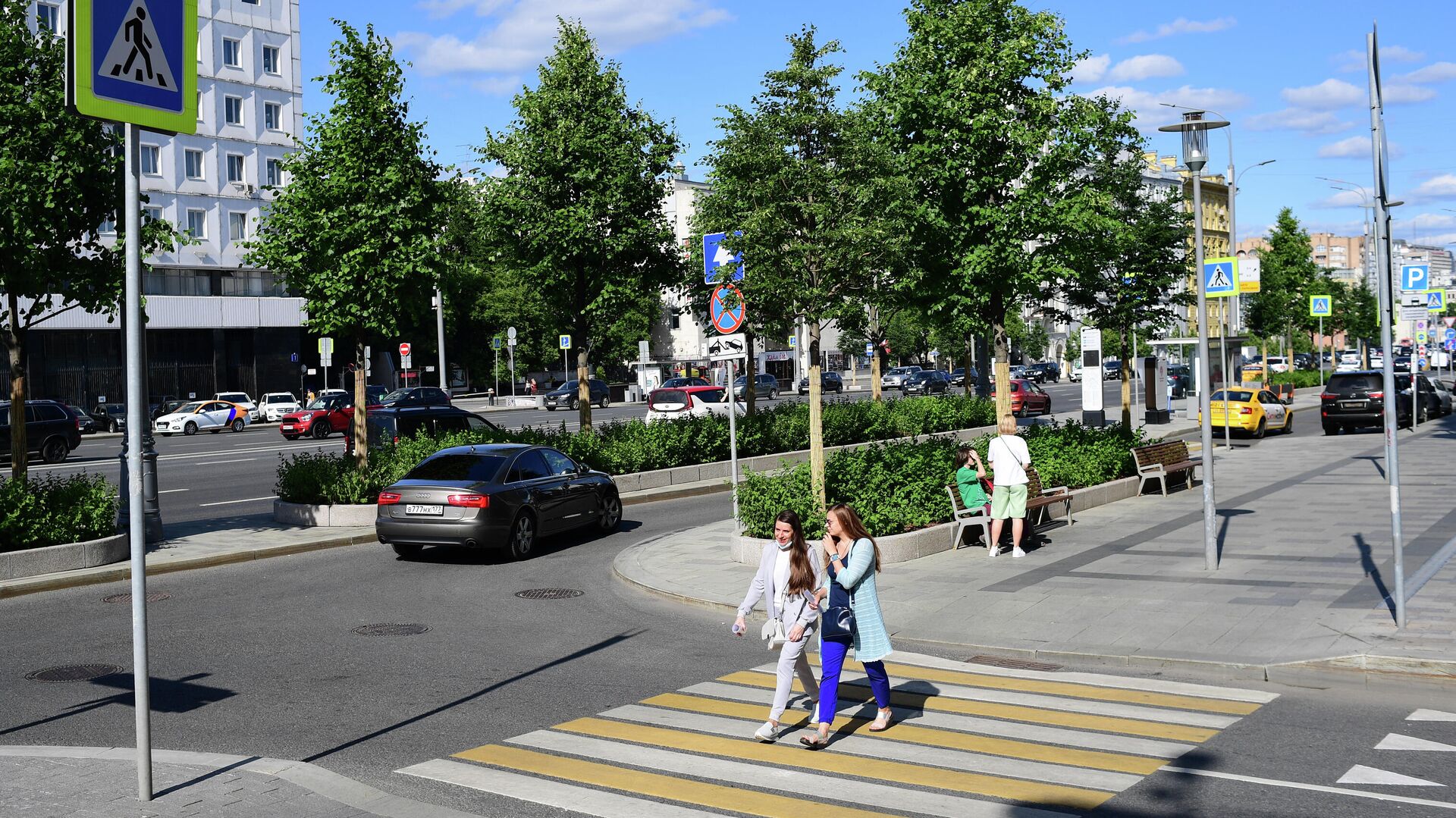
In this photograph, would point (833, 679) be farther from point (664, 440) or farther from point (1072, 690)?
point (664, 440)

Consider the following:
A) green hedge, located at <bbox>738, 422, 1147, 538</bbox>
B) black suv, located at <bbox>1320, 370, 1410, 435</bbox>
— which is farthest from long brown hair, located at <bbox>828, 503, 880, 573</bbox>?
black suv, located at <bbox>1320, 370, 1410, 435</bbox>

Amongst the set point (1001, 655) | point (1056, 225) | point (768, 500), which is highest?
point (1056, 225)

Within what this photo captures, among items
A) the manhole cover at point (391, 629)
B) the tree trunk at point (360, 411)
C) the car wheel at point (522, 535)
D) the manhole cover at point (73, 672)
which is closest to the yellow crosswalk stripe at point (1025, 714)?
the manhole cover at point (391, 629)

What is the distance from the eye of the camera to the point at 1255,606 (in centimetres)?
1239

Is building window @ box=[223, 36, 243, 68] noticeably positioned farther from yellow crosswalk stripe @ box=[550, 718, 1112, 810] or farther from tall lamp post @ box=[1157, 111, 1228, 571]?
yellow crosswalk stripe @ box=[550, 718, 1112, 810]

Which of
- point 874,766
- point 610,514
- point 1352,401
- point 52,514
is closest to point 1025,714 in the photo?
point 874,766

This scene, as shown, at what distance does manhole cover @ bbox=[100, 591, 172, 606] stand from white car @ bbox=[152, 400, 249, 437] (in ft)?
133

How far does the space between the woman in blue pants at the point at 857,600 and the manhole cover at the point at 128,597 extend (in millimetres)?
9091

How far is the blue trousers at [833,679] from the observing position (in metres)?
8.19

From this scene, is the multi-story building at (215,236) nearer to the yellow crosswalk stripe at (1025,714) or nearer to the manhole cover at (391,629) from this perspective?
the manhole cover at (391,629)

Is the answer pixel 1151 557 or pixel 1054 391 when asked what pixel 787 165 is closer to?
A: pixel 1151 557

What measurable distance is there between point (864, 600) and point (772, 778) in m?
1.52

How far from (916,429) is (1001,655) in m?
23.7

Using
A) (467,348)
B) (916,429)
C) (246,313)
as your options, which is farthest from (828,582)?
(467,348)
